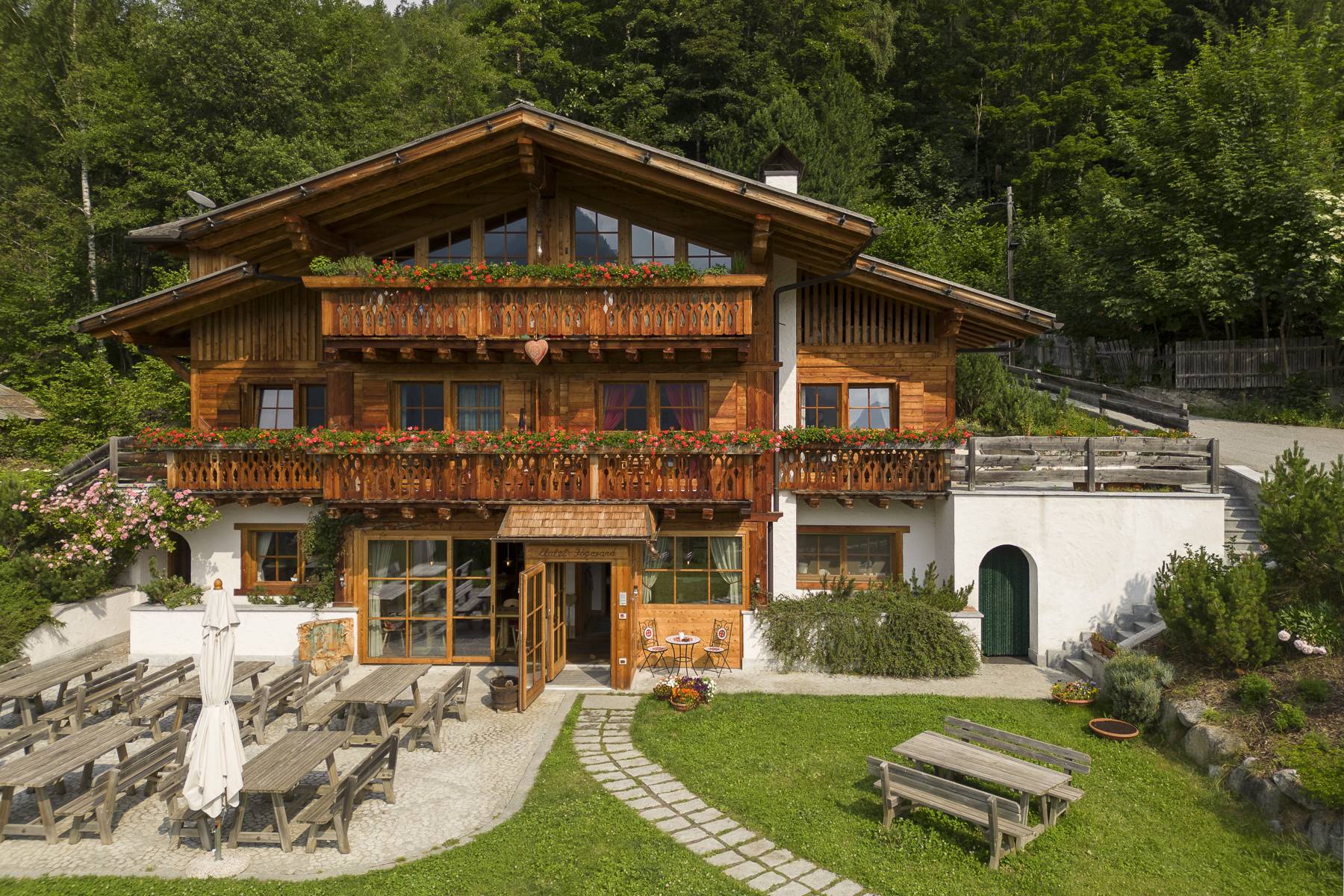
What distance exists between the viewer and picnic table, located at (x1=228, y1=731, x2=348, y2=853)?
298 inches

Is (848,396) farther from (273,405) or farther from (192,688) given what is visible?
(192,688)

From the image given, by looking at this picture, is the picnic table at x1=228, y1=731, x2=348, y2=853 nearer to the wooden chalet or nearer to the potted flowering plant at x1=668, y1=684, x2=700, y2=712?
the wooden chalet

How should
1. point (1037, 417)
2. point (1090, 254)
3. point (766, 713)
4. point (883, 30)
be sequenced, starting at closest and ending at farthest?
point (766, 713) → point (1037, 417) → point (1090, 254) → point (883, 30)

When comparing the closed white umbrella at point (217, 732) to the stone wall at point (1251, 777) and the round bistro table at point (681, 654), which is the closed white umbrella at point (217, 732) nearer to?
the round bistro table at point (681, 654)

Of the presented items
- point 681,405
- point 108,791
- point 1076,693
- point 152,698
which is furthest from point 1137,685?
point 152,698

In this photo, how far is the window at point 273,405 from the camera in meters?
16.2

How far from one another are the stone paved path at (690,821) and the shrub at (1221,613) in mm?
7236

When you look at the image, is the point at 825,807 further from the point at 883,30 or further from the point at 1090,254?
the point at 883,30

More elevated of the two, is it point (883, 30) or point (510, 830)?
point (883, 30)

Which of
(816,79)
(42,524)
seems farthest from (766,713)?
(816,79)

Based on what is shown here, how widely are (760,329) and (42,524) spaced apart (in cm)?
1500

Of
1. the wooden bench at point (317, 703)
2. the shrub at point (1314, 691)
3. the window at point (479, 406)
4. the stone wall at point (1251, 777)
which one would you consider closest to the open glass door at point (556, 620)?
the window at point (479, 406)

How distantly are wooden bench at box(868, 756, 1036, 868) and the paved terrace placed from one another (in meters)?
4.28

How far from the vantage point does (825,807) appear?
8.59m
